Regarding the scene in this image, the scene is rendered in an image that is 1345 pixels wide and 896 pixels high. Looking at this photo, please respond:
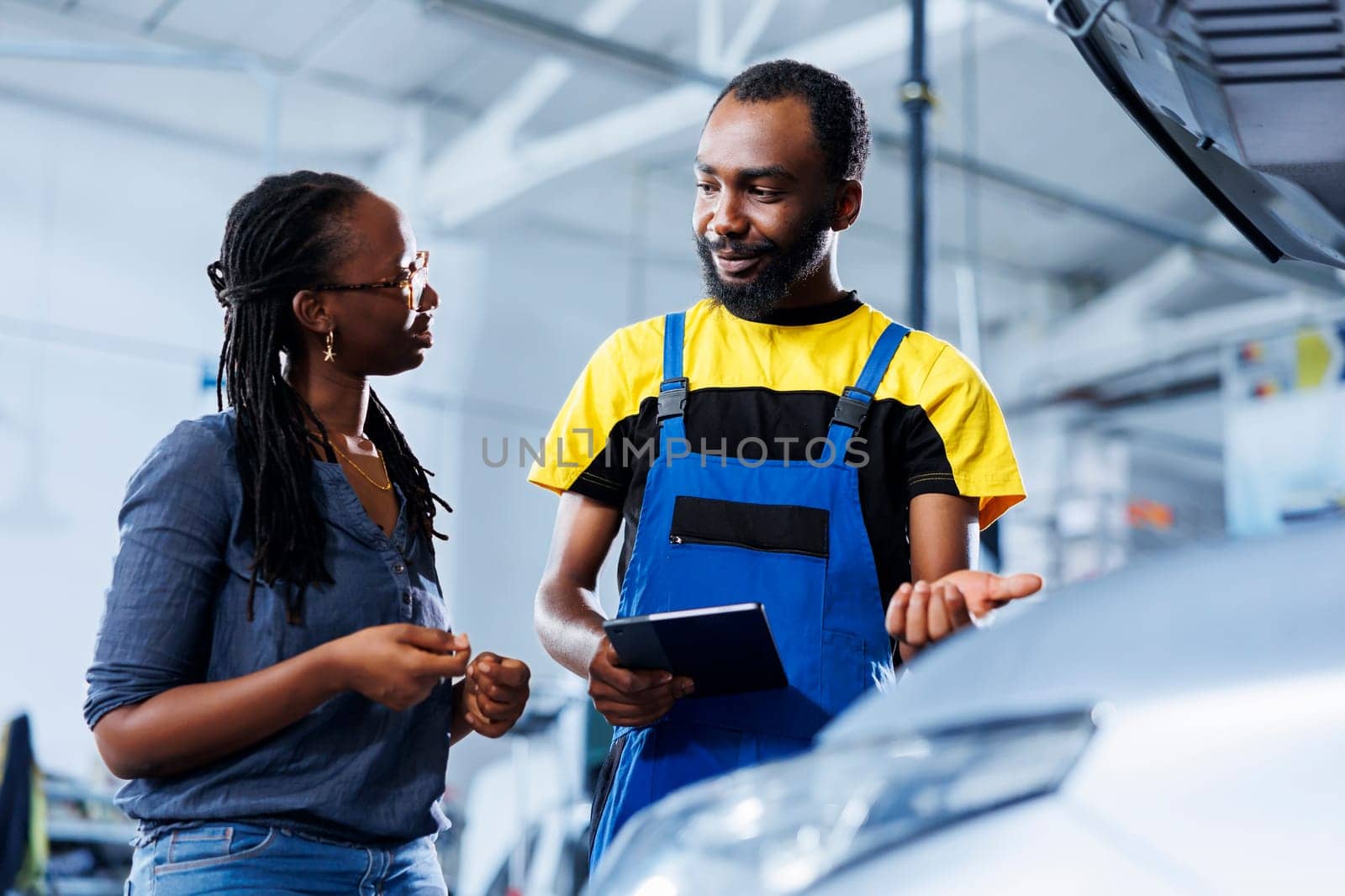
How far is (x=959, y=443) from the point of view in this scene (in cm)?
157

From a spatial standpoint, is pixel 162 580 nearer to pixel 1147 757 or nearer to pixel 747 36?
pixel 1147 757

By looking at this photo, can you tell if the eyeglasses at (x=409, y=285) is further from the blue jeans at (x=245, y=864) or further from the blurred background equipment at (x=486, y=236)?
the blurred background equipment at (x=486, y=236)

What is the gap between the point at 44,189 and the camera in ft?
21.3

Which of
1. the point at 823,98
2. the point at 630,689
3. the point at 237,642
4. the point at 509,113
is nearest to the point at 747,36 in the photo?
the point at 509,113

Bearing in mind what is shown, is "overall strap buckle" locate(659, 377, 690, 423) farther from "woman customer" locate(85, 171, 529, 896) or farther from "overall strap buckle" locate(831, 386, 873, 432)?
"woman customer" locate(85, 171, 529, 896)

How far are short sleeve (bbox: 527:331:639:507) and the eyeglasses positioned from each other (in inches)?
9.0

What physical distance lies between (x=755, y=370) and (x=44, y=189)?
5878mm

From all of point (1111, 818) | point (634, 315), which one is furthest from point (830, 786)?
point (634, 315)

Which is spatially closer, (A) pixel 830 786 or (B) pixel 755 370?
(A) pixel 830 786

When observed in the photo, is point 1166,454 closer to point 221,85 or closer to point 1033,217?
point 1033,217

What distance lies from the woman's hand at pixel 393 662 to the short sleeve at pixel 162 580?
0.48ft

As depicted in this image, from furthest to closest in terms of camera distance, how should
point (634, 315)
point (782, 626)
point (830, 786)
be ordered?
point (634, 315) < point (782, 626) < point (830, 786)

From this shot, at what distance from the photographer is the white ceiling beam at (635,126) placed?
19.7 ft

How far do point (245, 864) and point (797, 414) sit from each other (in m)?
0.79
